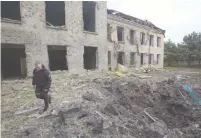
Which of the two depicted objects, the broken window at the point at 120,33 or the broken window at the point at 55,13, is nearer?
the broken window at the point at 55,13

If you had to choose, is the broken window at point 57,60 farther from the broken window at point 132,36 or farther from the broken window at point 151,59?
the broken window at point 151,59

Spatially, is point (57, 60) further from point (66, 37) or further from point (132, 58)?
point (132, 58)

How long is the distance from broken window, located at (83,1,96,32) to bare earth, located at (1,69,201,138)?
601 centimetres

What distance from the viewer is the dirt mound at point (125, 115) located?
16.8 feet

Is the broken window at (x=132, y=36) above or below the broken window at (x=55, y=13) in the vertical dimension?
below

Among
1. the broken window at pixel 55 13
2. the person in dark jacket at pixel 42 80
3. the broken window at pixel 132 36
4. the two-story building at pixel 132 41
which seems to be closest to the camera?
the person in dark jacket at pixel 42 80

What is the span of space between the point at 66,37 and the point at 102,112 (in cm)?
730

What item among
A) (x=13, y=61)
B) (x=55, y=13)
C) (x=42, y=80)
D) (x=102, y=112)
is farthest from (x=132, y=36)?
(x=42, y=80)

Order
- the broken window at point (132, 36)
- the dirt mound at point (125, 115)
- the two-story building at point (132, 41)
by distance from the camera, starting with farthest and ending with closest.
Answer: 1. the broken window at point (132, 36)
2. the two-story building at point (132, 41)
3. the dirt mound at point (125, 115)

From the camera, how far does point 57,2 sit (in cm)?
1280

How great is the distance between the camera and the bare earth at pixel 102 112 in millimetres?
5145

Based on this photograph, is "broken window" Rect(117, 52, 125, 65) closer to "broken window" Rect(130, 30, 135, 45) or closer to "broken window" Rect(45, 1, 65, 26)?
"broken window" Rect(130, 30, 135, 45)

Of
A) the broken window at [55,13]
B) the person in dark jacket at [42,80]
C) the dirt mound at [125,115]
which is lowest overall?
the dirt mound at [125,115]

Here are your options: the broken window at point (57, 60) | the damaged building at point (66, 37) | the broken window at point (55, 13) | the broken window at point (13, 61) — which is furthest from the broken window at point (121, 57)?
the broken window at point (13, 61)
